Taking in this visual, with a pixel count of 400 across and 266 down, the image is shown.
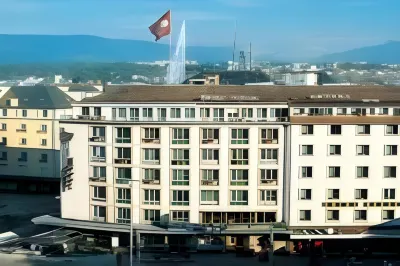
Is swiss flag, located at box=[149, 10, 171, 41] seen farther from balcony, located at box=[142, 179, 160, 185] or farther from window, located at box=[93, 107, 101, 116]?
balcony, located at box=[142, 179, 160, 185]

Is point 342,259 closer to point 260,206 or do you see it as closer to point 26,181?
point 260,206

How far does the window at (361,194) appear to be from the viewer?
111 feet

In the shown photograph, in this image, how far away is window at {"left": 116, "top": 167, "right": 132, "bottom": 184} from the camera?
34.2m

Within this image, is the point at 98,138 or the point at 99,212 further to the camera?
the point at 99,212

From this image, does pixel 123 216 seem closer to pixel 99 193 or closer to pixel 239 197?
pixel 99 193

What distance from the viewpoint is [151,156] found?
112ft

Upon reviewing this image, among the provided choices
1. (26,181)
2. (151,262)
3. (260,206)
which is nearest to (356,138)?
(260,206)

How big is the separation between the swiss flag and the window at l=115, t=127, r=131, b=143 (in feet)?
35.9

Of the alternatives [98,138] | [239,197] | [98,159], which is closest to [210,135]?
[239,197]

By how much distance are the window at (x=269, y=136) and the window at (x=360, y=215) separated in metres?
5.66

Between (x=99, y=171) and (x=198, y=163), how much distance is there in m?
5.48

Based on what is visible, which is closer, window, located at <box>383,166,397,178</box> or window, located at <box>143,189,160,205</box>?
window, located at <box>383,166,397,178</box>

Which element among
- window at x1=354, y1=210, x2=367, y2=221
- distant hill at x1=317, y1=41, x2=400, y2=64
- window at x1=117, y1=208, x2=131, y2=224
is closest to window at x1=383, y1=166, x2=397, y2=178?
window at x1=354, y1=210, x2=367, y2=221

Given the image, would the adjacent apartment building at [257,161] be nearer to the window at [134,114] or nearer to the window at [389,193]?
the window at [389,193]
